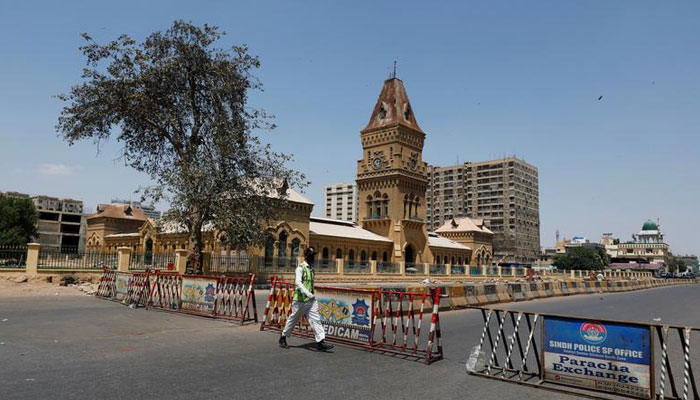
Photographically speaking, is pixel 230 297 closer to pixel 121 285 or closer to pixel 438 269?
pixel 121 285

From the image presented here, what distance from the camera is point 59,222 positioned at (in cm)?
9688

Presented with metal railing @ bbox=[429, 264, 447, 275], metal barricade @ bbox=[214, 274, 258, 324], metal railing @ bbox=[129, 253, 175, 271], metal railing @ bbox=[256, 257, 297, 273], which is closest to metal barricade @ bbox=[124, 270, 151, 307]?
metal barricade @ bbox=[214, 274, 258, 324]

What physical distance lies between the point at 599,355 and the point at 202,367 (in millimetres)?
5631

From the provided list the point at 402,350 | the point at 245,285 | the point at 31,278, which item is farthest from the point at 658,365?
the point at 31,278

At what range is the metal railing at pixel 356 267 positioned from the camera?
4106 centimetres

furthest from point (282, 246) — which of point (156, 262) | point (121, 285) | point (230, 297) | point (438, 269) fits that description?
point (230, 297)

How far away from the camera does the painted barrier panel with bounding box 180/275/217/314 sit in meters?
13.7

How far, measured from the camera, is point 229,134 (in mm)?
24781

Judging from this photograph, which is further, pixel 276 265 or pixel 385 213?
pixel 385 213

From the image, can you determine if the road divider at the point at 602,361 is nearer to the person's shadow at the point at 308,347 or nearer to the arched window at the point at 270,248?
the person's shadow at the point at 308,347

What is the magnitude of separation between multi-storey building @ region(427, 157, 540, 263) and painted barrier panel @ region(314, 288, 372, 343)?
112352 mm

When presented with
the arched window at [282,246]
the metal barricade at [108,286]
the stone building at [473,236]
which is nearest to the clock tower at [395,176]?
the stone building at [473,236]

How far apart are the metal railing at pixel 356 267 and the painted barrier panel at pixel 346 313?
30.4 meters

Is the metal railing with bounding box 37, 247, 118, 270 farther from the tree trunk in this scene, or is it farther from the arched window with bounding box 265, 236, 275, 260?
the arched window with bounding box 265, 236, 275, 260
